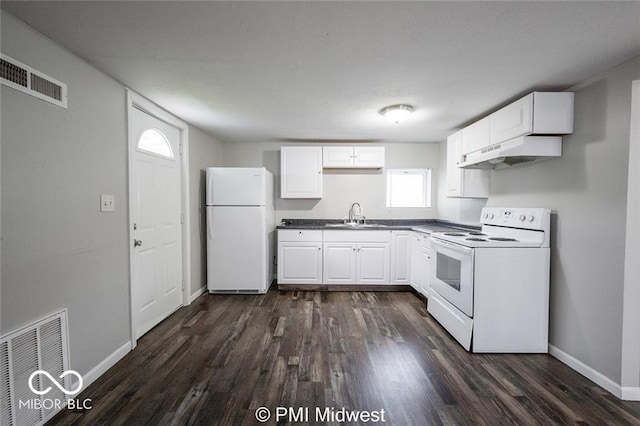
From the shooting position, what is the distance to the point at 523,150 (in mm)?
2186

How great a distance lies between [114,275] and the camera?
210cm

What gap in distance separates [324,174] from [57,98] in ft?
10.6

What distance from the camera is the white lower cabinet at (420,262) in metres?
3.32

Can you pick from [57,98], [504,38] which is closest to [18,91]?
[57,98]

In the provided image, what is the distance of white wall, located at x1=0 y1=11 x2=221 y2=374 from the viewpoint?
54.8 inches

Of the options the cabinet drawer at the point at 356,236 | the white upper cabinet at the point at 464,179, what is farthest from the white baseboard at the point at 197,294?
the white upper cabinet at the point at 464,179

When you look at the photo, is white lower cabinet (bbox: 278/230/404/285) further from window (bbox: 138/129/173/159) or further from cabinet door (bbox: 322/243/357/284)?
window (bbox: 138/129/173/159)

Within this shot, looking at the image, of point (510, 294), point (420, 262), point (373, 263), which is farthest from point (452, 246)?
point (373, 263)

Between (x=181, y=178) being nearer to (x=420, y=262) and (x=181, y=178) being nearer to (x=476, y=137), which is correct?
(x=420, y=262)

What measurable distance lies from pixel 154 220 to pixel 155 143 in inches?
31.1

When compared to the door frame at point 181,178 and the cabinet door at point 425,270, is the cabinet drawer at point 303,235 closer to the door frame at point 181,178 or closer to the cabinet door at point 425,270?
the door frame at point 181,178

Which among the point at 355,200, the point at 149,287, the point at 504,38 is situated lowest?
the point at 149,287

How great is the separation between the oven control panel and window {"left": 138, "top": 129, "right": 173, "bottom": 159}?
3.56 meters

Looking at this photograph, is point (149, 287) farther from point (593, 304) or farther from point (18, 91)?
point (593, 304)
